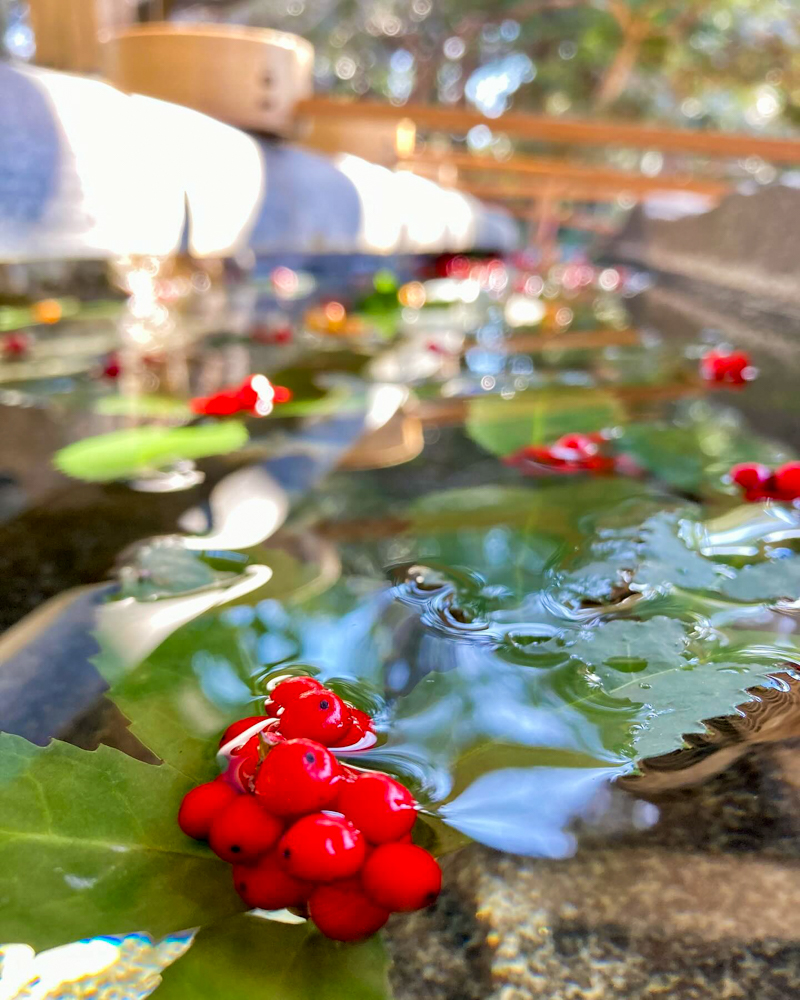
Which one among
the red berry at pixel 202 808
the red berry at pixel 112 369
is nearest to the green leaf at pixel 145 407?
the red berry at pixel 112 369

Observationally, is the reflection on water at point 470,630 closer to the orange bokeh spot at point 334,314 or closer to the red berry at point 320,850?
the red berry at point 320,850

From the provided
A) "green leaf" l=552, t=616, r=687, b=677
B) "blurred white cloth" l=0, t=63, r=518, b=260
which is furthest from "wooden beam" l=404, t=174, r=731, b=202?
"green leaf" l=552, t=616, r=687, b=677

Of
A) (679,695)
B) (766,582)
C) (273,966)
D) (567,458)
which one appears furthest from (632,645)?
(567,458)

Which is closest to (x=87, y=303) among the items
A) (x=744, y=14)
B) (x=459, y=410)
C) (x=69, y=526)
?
(x=459, y=410)

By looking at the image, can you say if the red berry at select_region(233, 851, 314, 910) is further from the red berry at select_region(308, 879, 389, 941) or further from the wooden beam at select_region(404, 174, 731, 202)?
the wooden beam at select_region(404, 174, 731, 202)

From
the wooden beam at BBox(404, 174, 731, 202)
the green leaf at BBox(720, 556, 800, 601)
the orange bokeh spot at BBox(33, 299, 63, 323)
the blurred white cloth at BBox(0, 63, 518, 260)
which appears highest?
the blurred white cloth at BBox(0, 63, 518, 260)

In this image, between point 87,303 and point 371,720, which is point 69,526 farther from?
point 87,303
